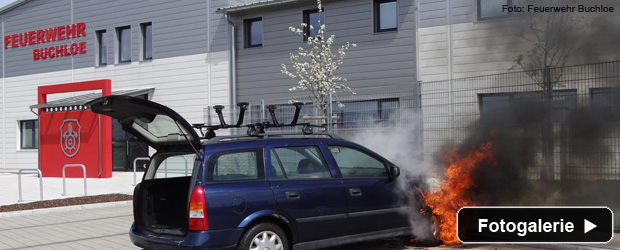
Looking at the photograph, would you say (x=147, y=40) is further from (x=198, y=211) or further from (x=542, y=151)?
(x=198, y=211)

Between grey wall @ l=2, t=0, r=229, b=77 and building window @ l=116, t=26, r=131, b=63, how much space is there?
261mm

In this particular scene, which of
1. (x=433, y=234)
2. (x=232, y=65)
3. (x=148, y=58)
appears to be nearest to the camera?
(x=433, y=234)

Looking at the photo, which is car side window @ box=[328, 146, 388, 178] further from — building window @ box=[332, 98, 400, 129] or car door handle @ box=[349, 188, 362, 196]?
building window @ box=[332, 98, 400, 129]

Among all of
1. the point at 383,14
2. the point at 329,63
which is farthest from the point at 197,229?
the point at 383,14

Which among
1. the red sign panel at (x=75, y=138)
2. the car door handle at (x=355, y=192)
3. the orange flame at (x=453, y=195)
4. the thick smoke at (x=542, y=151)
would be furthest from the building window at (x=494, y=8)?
the red sign panel at (x=75, y=138)

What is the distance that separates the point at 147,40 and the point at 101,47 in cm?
253

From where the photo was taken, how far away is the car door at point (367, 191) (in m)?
6.89

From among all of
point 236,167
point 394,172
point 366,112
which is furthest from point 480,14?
point 236,167

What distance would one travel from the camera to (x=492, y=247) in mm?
7457

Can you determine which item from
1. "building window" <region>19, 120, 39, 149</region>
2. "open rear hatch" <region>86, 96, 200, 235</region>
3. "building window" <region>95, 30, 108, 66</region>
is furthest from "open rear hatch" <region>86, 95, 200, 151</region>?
"building window" <region>19, 120, 39, 149</region>

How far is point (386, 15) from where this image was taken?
17.8 meters

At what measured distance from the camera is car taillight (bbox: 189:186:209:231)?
5891 millimetres

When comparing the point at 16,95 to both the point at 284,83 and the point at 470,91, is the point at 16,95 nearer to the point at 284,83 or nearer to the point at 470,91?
the point at 284,83

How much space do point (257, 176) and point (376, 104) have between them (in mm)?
6899
